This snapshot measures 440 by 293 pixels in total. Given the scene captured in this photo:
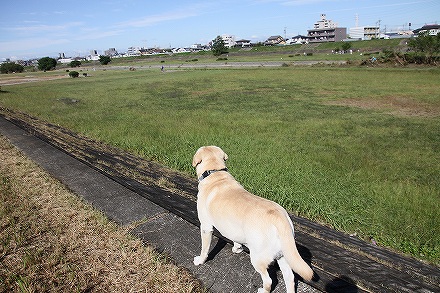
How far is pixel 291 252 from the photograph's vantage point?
2.67 meters

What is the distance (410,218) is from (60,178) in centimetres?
676

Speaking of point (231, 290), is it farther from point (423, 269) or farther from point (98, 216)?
point (423, 269)

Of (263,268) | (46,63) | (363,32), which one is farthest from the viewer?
(363,32)

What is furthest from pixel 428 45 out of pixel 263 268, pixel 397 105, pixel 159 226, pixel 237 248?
pixel 263 268

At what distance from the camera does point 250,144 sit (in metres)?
10.5

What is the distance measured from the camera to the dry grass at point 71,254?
320 centimetres

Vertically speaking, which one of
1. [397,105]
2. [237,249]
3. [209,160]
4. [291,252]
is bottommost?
[397,105]

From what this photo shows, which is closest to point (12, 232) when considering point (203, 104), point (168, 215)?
point (168, 215)

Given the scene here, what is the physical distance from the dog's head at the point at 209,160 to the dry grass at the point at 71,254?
1188 mm

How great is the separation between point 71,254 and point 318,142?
874cm

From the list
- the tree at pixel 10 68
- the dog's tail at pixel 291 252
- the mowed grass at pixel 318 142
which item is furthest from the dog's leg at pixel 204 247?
the tree at pixel 10 68

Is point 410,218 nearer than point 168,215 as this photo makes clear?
No

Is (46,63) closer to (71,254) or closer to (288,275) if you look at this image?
(71,254)

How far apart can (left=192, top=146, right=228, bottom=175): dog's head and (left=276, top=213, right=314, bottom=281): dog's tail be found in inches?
52.1
